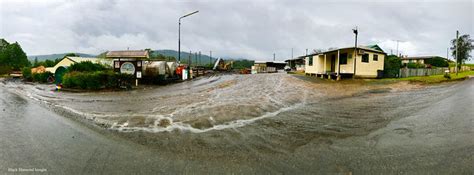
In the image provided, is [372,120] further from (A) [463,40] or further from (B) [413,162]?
(A) [463,40]

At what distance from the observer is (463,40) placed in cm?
4800

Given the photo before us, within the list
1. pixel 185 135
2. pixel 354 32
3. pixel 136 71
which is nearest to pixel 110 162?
pixel 185 135

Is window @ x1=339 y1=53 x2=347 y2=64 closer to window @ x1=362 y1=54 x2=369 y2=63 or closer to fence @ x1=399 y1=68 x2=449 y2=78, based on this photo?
window @ x1=362 y1=54 x2=369 y2=63

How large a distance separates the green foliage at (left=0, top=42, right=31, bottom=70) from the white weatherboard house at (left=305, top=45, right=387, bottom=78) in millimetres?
73728

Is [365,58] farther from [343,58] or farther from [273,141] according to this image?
[273,141]

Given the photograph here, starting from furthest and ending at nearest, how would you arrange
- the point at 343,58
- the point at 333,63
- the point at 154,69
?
the point at 333,63 → the point at 343,58 → the point at 154,69

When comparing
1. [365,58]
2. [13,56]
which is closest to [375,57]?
[365,58]

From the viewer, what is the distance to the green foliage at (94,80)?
18859 millimetres

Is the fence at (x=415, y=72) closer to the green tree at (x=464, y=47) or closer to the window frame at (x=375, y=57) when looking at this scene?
the window frame at (x=375, y=57)

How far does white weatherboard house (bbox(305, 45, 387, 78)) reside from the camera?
2552 centimetres

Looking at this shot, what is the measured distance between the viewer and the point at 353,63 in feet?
84.2

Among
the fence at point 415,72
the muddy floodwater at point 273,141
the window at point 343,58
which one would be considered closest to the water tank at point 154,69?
the muddy floodwater at point 273,141

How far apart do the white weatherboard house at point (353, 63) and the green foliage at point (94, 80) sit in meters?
20.6

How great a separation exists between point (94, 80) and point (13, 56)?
70524mm
